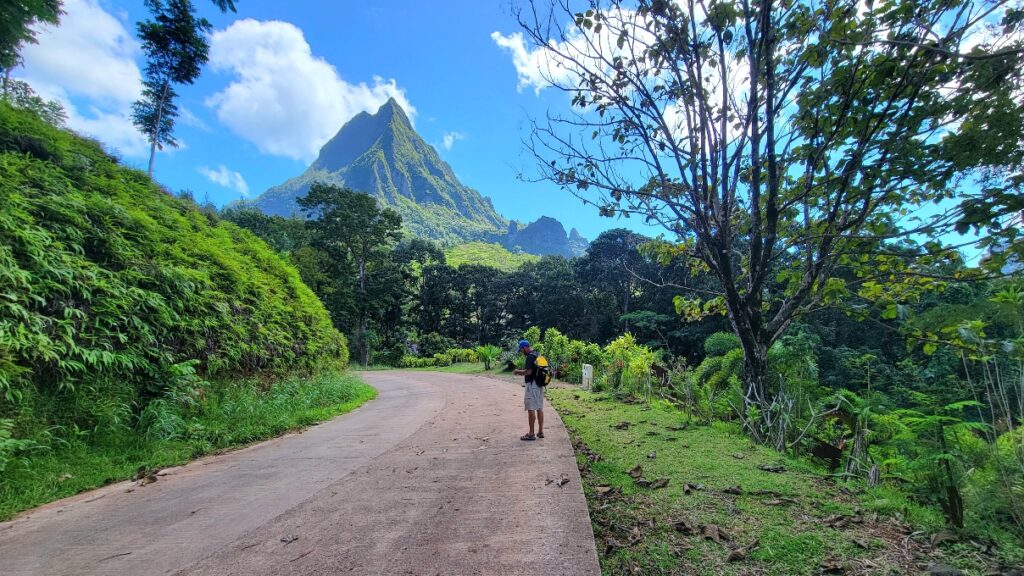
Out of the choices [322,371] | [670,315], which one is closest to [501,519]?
[322,371]

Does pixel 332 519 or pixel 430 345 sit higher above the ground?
pixel 430 345

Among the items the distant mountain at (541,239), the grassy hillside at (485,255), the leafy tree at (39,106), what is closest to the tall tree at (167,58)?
the leafy tree at (39,106)

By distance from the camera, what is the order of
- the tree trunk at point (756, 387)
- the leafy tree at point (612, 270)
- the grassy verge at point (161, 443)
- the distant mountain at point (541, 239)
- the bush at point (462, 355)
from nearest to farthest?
the grassy verge at point (161, 443) → the tree trunk at point (756, 387) → the bush at point (462, 355) → the leafy tree at point (612, 270) → the distant mountain at point (541, 239)

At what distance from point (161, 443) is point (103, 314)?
1801 millimetres

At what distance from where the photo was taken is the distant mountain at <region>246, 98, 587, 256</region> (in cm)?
13288

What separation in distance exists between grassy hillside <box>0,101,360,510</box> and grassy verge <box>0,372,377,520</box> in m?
0.04

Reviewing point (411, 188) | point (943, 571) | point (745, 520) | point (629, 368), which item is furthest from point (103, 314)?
point (411, 188)

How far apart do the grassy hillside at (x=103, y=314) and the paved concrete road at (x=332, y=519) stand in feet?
3.67

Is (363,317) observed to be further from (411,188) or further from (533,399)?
(411,188)

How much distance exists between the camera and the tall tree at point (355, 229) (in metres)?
35.7

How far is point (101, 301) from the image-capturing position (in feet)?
18.6

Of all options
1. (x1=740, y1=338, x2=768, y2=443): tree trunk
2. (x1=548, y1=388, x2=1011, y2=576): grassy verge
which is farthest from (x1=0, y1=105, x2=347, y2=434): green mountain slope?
(x1=740, y1=338, x2=768, y2=443): tree trunk

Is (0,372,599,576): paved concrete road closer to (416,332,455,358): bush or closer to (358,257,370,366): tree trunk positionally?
(358,257,370,366): tree trunk

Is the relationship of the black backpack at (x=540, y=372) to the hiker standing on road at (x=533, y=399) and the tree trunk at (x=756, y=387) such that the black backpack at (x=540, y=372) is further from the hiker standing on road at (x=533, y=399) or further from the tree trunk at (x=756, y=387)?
the tree trunk at (x=756, y=387)
